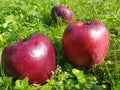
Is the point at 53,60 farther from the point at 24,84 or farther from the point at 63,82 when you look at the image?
the point at 24,84

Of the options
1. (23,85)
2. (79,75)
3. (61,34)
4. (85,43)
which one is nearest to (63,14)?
(61,34)

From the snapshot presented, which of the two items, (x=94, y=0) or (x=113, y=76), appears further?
(x=94, y=0)

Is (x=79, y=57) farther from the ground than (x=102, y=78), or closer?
farther from the ground

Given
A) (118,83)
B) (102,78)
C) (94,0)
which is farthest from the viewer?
(94,0)

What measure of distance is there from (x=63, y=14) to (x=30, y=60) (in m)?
Result: 1.92

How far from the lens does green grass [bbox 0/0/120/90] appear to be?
2.54 metres

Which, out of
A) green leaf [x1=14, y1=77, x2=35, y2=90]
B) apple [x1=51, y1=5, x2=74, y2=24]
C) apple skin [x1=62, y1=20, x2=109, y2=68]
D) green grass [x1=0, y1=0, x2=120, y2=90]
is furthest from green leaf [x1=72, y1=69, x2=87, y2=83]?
apple [x1=51, y1=5, x2=74, y2=24]

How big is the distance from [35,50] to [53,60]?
8.2 inches

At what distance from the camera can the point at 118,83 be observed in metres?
2.38

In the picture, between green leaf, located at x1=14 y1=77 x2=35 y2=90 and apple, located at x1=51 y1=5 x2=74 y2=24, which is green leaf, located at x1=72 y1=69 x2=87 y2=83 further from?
apple, located at x1=51 y1=5 x2=74 y2=24

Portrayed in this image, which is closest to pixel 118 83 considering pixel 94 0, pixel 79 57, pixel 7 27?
pixel 79 57

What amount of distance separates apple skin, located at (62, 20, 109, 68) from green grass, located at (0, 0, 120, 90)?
91mm

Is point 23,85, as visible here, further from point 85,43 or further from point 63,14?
point 63,14

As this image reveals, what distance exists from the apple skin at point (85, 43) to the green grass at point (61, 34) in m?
0.09
